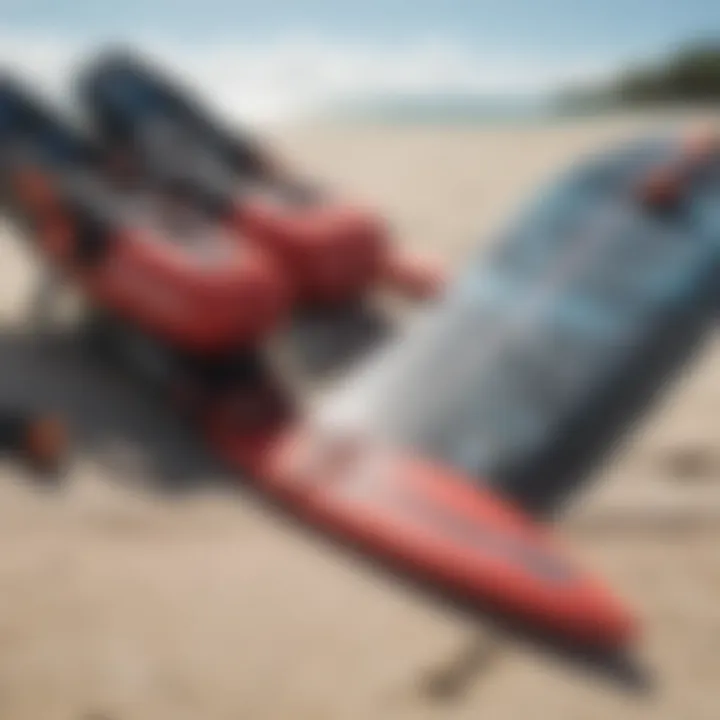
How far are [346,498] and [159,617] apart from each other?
1.30 feet

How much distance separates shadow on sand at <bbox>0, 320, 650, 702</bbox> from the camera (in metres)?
1.87

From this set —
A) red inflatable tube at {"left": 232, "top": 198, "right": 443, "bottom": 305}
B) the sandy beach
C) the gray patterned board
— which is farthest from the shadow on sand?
the gray patterned board

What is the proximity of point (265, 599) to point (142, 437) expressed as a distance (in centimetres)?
66

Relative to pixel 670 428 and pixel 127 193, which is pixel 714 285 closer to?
pixel 670 428

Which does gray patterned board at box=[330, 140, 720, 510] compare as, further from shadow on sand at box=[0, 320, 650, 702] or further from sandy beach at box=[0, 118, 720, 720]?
shadow on sand at box=[0, 320, 650, 702]

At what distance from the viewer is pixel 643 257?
2838 millimetres

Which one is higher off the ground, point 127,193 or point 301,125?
point 301,125

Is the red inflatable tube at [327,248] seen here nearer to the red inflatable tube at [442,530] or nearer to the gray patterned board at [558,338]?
the gray patterned board at [558,338]

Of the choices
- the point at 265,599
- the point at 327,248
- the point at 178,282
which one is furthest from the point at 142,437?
the point at 327,248

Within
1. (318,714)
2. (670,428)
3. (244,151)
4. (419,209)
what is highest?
(419,209)

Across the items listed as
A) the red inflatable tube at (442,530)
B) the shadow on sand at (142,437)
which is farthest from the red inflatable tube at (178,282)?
the red inflatable tube at (442,530)

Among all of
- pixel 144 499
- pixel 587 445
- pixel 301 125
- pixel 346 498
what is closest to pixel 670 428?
pixel 587 445

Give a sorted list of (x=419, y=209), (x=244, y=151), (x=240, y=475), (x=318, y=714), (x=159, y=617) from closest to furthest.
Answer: (x=318, y=714) → (x=159, y=617) → (x=240, y=475) → (x=244, y=151) → (x=419, y=209)

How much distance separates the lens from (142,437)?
2.60m
